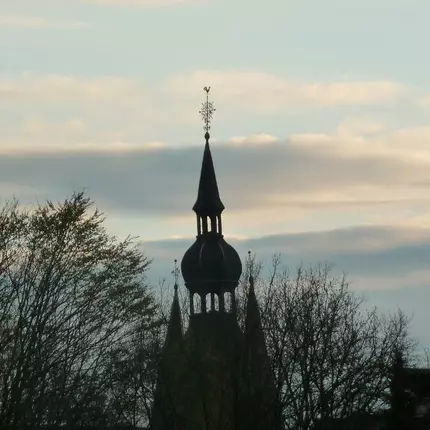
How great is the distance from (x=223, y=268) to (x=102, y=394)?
5119 centimetres

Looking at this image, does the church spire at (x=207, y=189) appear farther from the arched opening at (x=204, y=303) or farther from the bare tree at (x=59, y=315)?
the bare tree at (x=59, y=315)

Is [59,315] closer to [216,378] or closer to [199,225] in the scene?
[216,378]

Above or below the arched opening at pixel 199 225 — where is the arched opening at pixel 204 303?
below

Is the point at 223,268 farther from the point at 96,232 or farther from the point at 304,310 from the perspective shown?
the point at 96,232

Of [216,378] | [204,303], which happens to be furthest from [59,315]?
[204,303]

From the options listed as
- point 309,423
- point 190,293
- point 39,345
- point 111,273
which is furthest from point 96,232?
point 190,293

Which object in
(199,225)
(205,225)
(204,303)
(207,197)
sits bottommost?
(204,303)

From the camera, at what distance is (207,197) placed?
111125 mm

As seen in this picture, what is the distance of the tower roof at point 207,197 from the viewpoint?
111 metres

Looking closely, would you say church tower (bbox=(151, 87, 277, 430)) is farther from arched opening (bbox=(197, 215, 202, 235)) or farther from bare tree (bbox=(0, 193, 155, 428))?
arched opening (bbox=(197, 215, 202, 235))

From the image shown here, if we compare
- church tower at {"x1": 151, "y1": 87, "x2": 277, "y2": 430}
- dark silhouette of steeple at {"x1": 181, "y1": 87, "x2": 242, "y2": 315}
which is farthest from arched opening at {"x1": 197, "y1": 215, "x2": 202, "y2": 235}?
church tower at {"x1": 151, "y1": 87, "x2": 277, "y2": 430}

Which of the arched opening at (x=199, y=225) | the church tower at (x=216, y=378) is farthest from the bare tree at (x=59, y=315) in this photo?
the arched opening at (x=199, y=225)

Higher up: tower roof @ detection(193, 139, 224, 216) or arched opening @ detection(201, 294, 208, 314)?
tower roof @ detection(193, 139, 224, 216)

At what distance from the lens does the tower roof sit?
4370 inches
